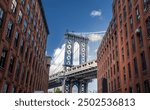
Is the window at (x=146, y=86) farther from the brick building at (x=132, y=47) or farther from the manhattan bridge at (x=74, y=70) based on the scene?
the manhattan bridge at (x=74, y=70)

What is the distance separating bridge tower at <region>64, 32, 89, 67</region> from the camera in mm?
140663

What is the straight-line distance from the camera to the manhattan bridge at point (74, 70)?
329ft

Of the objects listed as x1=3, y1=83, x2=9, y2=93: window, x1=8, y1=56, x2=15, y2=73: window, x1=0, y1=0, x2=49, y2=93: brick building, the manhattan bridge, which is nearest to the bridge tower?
the manhattan bridge

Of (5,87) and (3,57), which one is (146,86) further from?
(3,57)

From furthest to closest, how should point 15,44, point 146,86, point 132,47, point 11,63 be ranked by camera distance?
1. point 132,47
2. point 15,44
3. point 11,63
4. point 146,86

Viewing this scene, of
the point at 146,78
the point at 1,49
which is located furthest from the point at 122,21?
the point at 1,49

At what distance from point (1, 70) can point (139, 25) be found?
1826 centimetres

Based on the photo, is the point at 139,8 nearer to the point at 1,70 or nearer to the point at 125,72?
the point at 125,72

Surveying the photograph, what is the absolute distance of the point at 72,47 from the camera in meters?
146

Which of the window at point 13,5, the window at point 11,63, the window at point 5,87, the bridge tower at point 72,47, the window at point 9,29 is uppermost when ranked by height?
the bridge tower at point 72,47

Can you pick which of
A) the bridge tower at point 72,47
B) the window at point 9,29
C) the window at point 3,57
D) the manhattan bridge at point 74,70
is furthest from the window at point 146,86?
the bridge tower at point 72,47

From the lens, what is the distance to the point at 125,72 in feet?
101

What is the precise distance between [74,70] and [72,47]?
41309 mm

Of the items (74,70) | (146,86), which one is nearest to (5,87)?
(146,86)
